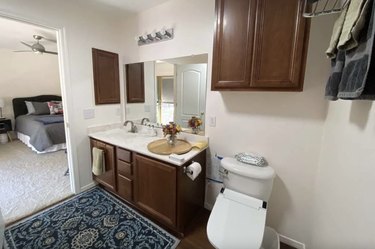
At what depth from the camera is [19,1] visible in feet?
5.36

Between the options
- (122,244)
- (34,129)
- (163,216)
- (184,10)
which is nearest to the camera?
(122,244)

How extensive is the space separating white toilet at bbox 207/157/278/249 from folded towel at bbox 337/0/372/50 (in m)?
1.02

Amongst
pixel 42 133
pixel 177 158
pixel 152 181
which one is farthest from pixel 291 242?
pixel 42 133

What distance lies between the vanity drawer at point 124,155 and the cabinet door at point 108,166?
105 millimetres

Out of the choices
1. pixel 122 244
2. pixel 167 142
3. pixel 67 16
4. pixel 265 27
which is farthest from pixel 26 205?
pixel 265 27

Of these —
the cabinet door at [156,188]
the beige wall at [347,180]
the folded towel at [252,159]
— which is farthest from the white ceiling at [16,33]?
the beige wall at [347,180]

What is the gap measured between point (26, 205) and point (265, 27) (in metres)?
3.19

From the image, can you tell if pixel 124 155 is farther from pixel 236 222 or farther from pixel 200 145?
pixel 236 222

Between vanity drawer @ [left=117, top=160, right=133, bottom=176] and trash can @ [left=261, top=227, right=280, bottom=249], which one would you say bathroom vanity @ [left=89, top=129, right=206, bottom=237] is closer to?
vanity drawer @ [left=117, top=160, right=133, bottom=176]

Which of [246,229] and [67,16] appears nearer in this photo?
[246,229]

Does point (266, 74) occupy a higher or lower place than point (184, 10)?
lower

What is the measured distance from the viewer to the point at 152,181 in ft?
5.51

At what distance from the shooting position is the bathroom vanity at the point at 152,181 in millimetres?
1547

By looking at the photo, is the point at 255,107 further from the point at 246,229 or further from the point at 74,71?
the point at 74,71
